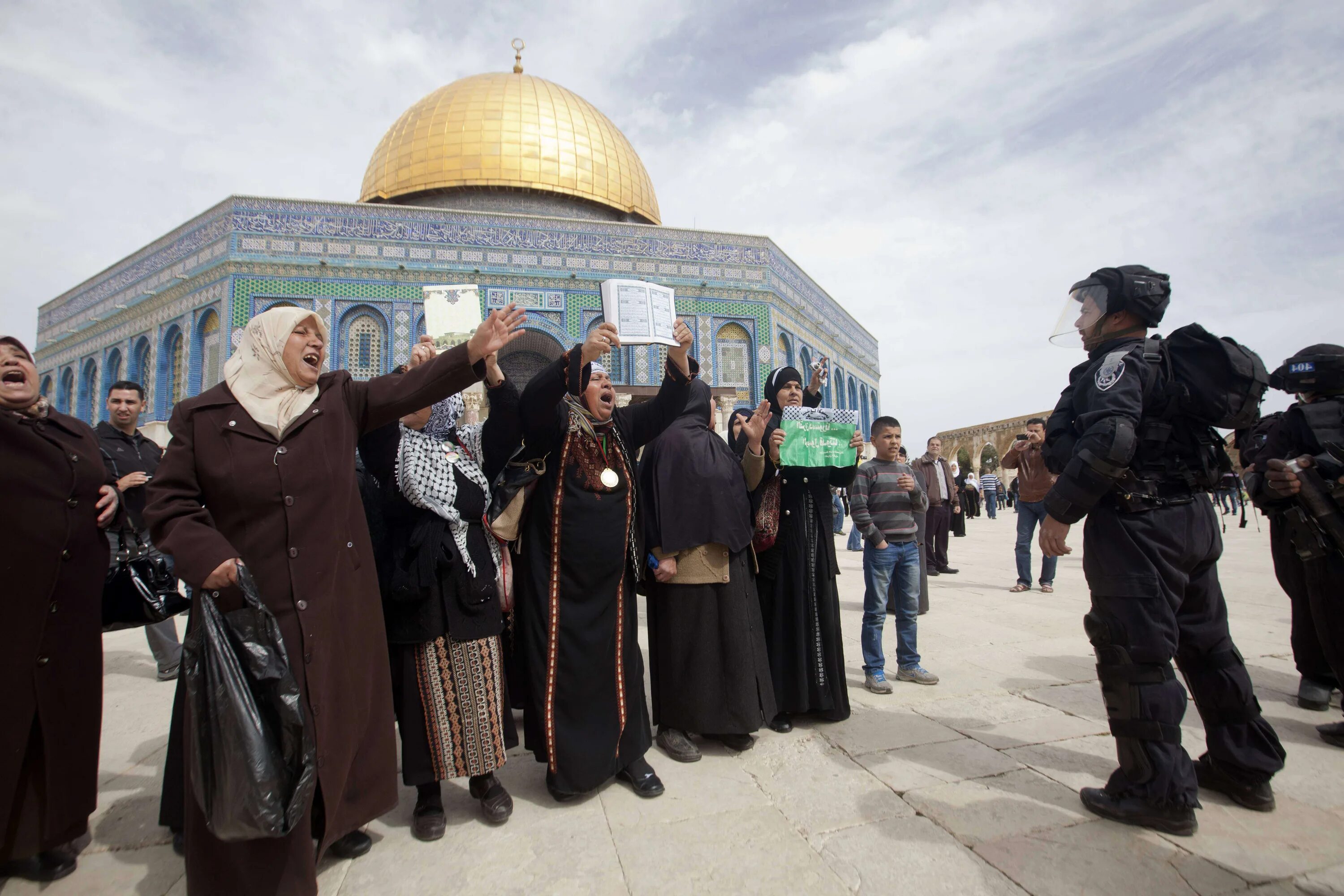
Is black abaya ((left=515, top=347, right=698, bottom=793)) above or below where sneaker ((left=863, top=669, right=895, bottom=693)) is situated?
above

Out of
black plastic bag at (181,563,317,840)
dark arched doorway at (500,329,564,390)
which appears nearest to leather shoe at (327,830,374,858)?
black plastic bag at (181,563,317,840)

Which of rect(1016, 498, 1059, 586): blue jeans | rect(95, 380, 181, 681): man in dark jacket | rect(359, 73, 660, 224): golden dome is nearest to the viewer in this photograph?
rect(95, 380, 181, 681): man in dark jacket

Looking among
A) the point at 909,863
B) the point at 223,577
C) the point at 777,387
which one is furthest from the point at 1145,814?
the point at 223,577

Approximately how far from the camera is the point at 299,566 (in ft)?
6.23

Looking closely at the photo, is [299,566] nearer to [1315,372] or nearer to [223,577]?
[223,577]

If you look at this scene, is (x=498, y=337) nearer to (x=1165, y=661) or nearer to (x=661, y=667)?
(x=661, y=667)

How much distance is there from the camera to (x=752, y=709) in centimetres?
290

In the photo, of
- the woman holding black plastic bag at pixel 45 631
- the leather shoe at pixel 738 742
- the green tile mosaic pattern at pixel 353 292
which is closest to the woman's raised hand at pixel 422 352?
the woman holding black plastic bag at pixel 45 631

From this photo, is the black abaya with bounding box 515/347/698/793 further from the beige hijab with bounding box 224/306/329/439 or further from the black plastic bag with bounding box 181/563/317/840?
the black plastic bag with bounding box 181/563/317/840

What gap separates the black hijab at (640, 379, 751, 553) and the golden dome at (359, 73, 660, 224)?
19.9 m

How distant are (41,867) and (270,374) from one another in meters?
1.67

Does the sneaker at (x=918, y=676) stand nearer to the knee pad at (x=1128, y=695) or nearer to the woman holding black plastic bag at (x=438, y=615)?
the knee pad at (x=1128, y=695)

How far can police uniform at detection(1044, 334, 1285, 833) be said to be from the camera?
2174 mm

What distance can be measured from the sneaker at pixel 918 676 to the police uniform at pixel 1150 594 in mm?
1423
